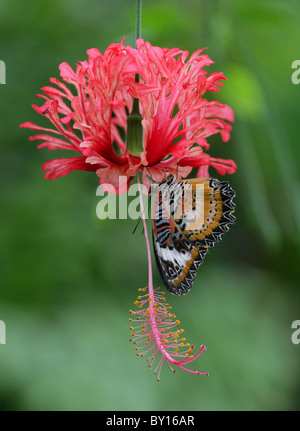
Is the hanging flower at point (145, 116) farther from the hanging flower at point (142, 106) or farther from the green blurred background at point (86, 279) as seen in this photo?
the green blurred background at point (86, 279)

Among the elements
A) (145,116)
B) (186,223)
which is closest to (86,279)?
(186,223)

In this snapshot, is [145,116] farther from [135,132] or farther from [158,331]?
[158,331]

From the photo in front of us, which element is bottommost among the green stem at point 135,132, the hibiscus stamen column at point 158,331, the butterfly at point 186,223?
the hibiscus stamen column at point 158,331

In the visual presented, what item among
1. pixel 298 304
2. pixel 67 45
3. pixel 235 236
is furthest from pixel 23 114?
pixel 298 304

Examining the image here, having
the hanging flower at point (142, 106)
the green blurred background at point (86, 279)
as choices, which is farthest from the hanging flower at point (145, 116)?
the green blurred background at point (86, 279)

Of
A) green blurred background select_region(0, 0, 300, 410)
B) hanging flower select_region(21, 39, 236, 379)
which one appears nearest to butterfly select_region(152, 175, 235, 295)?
hanging flower select_region(21, 39, 236, 379)

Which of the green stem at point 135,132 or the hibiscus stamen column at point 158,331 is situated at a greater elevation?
the green stem at point 135,132

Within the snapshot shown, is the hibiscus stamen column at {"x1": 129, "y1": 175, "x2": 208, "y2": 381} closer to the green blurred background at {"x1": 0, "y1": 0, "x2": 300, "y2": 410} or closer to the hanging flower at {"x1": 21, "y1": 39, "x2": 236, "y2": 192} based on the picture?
the hanging flower at {"x1": 21, "y1": 39, "x2": 236, "y2": 192}
